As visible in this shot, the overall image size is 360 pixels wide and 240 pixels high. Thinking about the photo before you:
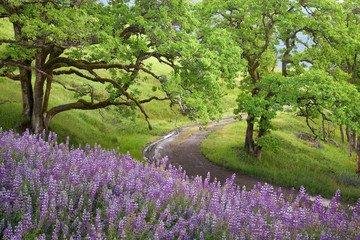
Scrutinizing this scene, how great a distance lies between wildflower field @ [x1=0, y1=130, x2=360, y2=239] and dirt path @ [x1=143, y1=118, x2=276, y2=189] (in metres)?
12.0

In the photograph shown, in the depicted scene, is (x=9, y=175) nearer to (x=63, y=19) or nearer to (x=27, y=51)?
(x=63, y=19)

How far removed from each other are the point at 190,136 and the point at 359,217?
2470cm

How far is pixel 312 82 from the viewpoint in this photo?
17078mm

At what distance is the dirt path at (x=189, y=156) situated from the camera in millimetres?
19031

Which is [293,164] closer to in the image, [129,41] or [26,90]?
[129,41]

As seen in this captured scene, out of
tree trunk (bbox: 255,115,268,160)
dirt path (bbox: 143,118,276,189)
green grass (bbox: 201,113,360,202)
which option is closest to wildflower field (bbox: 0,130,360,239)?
dirt path (bbox: 143,118,276,189)

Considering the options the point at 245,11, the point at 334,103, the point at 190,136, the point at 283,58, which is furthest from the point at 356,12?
the point at 190,136

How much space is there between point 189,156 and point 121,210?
18.6 metres

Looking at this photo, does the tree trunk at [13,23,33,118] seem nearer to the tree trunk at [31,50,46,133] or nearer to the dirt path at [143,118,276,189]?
the tree trunk at [31,50,46,133]

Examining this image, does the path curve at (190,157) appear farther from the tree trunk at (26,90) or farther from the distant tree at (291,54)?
the tree trunk at (26,90)

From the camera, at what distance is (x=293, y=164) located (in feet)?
81.4

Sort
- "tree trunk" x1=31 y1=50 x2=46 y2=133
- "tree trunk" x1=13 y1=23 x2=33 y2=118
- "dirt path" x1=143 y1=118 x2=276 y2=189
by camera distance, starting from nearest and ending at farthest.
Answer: "tree trunk" x1=31 y1=50 x2=46 y2=133, "tree trunk" x1=13 y1=23 x2=33 y2=118, "dirt path" x1=143 y1=118 x2=276 y2=189

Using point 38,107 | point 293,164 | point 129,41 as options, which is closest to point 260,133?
point 293,164

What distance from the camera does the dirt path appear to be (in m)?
19.0
